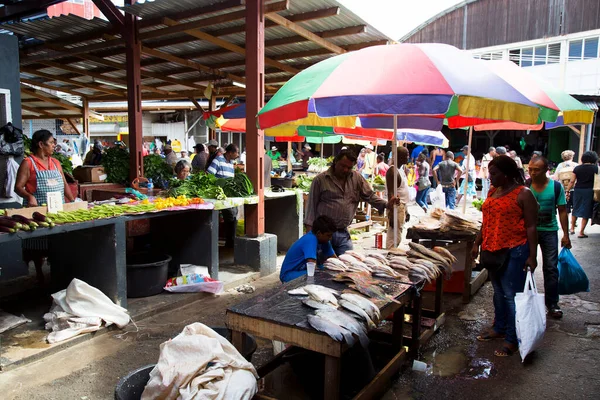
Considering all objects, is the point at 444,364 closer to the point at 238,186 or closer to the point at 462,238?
the point at 462,238

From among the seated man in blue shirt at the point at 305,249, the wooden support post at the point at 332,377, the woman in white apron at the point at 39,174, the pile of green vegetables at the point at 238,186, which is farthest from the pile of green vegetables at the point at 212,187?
the wooden support post at the point at 332,377

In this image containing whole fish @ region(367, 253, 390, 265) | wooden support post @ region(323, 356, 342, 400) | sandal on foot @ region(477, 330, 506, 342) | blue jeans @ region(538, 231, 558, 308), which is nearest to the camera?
wooden support post @ region(323, 356, 342, 400)

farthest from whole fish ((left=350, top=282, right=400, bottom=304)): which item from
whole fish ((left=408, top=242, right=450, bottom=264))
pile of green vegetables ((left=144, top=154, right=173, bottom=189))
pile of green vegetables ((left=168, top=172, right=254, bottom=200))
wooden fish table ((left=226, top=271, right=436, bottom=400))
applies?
pile of green vegetables ((left=144, top=154, right=173, bottom=189))

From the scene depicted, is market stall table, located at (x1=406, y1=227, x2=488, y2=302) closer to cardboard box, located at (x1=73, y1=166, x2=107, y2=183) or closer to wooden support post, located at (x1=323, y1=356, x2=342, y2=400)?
wooden support post, located at (x1=323, y1=356, x2=342, y2=400)

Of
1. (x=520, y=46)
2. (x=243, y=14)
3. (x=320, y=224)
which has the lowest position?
(x=320, y=224)

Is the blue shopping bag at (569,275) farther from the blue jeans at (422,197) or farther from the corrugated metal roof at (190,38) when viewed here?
the blue jeans at (422,197)

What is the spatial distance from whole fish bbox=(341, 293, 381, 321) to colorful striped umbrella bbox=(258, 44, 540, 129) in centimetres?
153

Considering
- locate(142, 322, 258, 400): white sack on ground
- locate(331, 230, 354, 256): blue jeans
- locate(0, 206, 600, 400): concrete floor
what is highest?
locate(331, 230, 354, 256): blue jeans

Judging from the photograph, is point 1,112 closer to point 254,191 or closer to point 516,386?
point 254,191

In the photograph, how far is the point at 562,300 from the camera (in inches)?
250

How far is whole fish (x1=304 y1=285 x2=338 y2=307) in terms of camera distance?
3385 mm

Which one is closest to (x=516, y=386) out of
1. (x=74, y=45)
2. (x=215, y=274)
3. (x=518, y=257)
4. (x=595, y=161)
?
(x=518, y=257)

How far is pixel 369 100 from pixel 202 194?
3.69 m

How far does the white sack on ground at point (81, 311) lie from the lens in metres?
4.85
